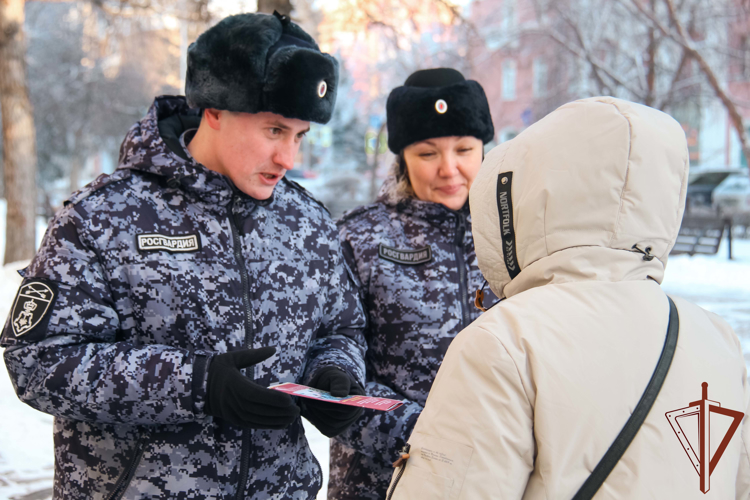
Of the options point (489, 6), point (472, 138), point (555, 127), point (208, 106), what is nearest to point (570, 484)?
point (555, 127)

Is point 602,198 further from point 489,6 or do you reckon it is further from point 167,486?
point 489,6

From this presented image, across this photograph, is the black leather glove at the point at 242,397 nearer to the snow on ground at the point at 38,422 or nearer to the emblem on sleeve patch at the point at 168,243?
the emblem on sleeve patch at the point at 168,243

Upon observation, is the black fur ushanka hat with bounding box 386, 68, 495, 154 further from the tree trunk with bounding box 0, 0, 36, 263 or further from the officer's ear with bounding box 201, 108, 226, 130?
the tree trunk with bounding box 0, 0, 36, 263

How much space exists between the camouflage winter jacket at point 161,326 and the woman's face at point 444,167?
0.58m

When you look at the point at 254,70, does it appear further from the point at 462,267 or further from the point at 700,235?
the point at 700,235

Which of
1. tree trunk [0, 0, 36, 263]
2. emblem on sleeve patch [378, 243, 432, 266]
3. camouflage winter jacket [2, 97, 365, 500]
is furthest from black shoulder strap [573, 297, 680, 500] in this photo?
tree trunk [0, 0, 36, 263]

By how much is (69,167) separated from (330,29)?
27806mm

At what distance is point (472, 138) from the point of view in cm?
253

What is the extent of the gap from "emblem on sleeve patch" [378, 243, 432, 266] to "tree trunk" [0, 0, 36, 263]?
8526 mm

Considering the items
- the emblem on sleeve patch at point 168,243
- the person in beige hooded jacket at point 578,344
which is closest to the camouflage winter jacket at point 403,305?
the emblem on sleeve patch at point 168,243

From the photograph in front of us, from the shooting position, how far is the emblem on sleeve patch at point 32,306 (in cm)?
161

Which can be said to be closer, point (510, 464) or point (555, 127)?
point (510, 464)

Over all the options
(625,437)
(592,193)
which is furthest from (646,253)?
(625,437)

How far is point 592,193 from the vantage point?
4.13 feet
